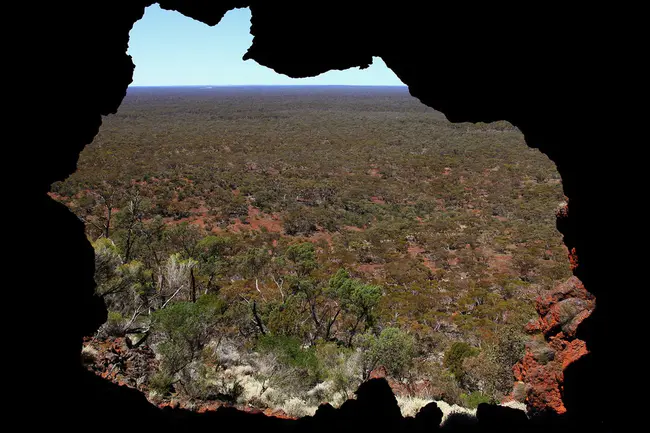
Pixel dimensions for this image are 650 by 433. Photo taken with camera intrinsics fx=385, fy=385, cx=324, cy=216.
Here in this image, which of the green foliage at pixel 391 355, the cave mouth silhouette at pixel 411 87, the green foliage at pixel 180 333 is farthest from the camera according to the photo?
the green foliage at pixel 391 355

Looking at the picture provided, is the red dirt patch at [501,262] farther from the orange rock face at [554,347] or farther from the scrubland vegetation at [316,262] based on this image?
the orange rock face at [554,347]

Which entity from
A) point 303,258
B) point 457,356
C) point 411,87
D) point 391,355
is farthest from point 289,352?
point 303,258

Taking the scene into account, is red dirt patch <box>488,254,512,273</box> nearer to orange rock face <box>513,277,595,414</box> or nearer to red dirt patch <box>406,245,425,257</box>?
red dirt patch <box>406,245,425,257</box>

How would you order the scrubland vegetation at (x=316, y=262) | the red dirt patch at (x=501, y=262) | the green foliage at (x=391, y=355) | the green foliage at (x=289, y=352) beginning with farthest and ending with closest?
the red dirt patch at (x=501, y=262)
the green foliage at (x=391, y=355)
the scrubland vegetation at (x=316, y=262)
the green foliage at (x=289, y=352)

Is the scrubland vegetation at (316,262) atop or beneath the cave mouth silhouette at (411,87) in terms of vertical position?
beneath

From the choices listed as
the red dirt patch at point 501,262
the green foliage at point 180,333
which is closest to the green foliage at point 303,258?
the green foliage at point 180,333

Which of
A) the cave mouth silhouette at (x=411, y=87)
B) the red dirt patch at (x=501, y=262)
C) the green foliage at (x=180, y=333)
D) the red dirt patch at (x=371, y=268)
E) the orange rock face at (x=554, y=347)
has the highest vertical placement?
the cave mouth silhouette at (x=411, y=87)

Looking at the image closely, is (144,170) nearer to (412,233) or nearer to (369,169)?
(369,169)
